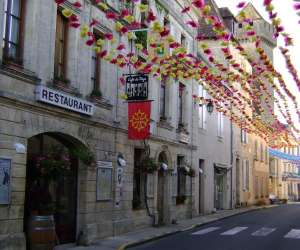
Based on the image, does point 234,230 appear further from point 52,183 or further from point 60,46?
point 60,46

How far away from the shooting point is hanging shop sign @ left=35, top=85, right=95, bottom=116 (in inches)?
476

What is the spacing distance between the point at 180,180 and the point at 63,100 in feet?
37.1

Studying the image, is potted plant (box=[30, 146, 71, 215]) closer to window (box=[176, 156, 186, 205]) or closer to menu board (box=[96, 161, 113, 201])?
menu board (box=[96, 161, 113, 201])

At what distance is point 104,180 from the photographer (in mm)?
15469

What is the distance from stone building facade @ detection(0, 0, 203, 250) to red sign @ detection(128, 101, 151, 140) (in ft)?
1.39

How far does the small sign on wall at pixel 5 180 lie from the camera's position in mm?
10797

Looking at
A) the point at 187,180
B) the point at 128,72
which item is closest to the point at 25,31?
the point at 128,72

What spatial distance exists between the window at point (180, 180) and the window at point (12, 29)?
39.9 feet

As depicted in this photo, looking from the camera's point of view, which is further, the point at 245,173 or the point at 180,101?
the point at 245,173

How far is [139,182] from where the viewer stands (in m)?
18.7

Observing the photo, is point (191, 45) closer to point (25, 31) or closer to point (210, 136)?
point (210, 136)

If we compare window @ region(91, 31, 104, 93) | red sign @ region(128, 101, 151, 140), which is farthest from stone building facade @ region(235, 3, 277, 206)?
window @ region(91, 31, 104, 93)

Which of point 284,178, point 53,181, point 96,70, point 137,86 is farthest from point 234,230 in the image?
point 284,178

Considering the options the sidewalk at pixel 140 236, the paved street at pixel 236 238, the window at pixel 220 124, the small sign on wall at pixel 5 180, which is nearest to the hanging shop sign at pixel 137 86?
the sidewalk at pixel 140 236
